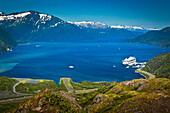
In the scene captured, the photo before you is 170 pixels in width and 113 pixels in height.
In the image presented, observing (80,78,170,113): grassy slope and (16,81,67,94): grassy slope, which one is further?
(16,81,67,94): grassy slope

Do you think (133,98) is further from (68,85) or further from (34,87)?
(34,87)

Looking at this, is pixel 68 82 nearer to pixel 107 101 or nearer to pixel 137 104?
pixel 107 101

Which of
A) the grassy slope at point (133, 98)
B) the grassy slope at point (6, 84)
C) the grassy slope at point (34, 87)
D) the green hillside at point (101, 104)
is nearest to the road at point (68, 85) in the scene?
the grassy slope at point (34, 87)

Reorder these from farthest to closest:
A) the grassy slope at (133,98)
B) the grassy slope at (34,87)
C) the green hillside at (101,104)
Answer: the grassy slope at (34,87) → the grassy slope at (133,98) → the green hillside at (101,104)

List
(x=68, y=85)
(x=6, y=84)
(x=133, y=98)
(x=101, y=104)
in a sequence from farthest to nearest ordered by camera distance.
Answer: (x=68, y=85), (x=6, y=84), (x=101, y=104), (x=133, y=98)

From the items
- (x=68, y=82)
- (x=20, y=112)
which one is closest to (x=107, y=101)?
Answer: (x=20, y=112)

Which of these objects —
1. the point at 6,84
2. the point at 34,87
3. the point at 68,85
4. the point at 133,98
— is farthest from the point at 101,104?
the point at 6,84

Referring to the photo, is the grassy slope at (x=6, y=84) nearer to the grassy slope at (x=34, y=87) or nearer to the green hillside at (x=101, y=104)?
the grassy slope at (x=34, y=87)

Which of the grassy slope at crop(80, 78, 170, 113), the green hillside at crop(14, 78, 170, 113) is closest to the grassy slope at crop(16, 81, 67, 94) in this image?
the grassy slope at crop(80, 78, 170, 113)

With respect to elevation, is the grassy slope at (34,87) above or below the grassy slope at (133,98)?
below

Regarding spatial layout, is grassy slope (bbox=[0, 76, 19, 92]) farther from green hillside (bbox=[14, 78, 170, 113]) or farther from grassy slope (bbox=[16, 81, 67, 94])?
green hillside (bbox=[14, 78, 170, 113])

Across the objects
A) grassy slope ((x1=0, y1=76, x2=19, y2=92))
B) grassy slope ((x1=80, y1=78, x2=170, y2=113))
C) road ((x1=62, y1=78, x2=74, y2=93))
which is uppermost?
grassy slope ((x1=80, y1=78, x2=170, y2=113))
